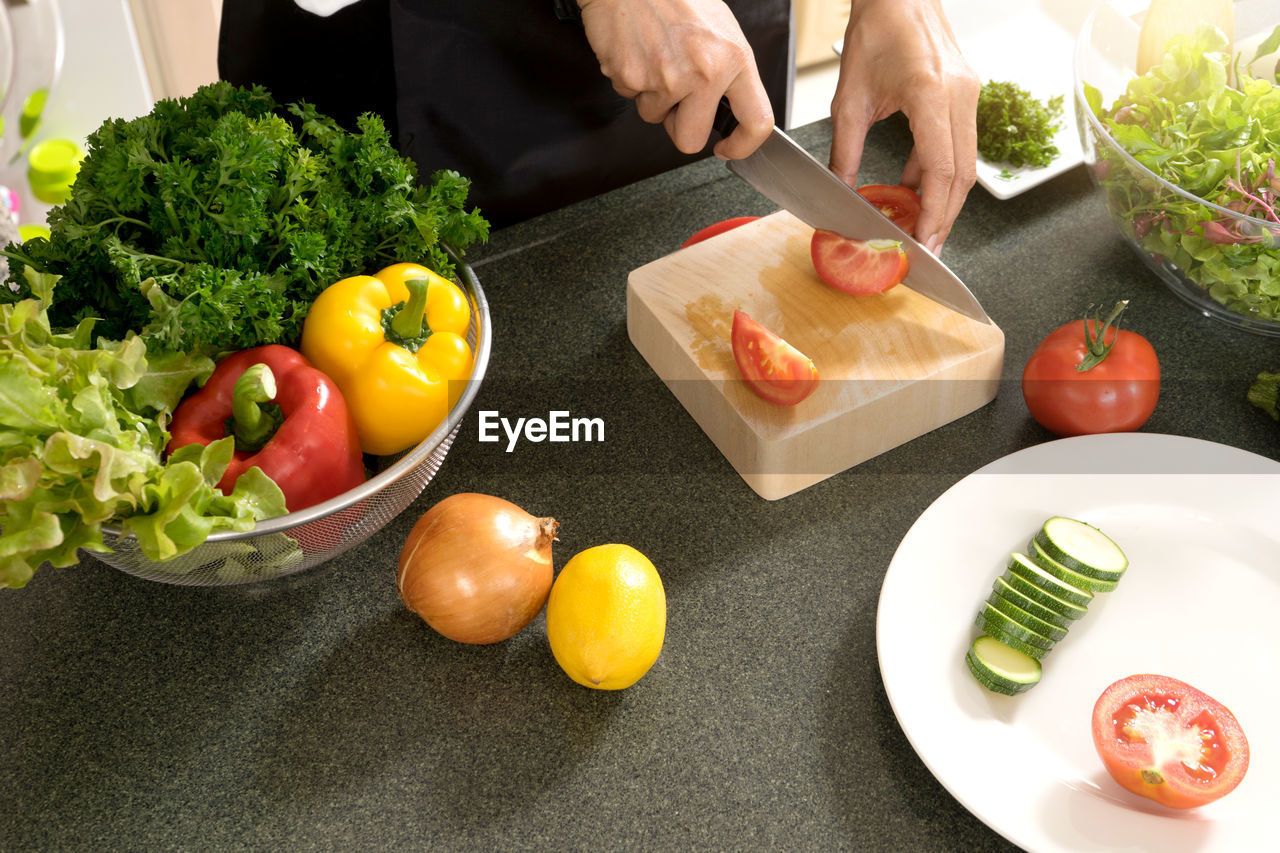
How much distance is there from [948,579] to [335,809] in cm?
56

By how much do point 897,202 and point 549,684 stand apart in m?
0.67

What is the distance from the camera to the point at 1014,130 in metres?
1.28

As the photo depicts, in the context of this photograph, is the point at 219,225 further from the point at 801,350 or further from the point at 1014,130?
the point at 1014,130

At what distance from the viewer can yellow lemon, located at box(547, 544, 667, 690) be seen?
0.81m

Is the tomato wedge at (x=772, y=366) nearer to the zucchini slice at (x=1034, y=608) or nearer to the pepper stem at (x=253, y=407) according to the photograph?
the zucchini slice at (x=1034, y=608)

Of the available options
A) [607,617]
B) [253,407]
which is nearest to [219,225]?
[253,407]

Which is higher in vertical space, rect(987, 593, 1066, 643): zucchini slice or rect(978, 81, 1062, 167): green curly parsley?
rect(978, 81, 1062, 167): green curly parsley

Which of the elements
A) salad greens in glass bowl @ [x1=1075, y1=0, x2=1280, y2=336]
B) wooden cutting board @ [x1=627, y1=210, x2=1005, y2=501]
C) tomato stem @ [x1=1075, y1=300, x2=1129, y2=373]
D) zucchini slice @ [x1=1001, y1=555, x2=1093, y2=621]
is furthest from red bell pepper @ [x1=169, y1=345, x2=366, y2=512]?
salad greens in glass bowl @ [x1=1075, y1=0, x2=1280, y2=336]

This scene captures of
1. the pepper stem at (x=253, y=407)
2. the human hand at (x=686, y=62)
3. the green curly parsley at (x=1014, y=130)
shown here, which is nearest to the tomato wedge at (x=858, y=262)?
the human hand at (x=686, y=62)

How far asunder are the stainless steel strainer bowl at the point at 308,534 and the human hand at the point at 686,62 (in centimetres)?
32

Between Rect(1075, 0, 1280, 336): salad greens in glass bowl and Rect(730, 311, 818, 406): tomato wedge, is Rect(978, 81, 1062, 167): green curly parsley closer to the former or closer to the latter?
Rect(1075, 0, 1280, 336): salad greens in glass bowl

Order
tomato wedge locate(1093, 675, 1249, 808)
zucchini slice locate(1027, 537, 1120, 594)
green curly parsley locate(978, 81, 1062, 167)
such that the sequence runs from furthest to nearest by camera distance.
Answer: green curly parsley locate(978, 81, 1062, 167) → zucchini slice locate(1027, 537, 1120, 594) → tomato wedge locate(1093, 675, 1249, 808)

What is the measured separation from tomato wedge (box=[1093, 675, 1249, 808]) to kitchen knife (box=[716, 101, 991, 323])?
42 cm

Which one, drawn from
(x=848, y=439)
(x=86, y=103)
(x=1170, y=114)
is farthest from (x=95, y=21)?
(x=1170, y=114)
